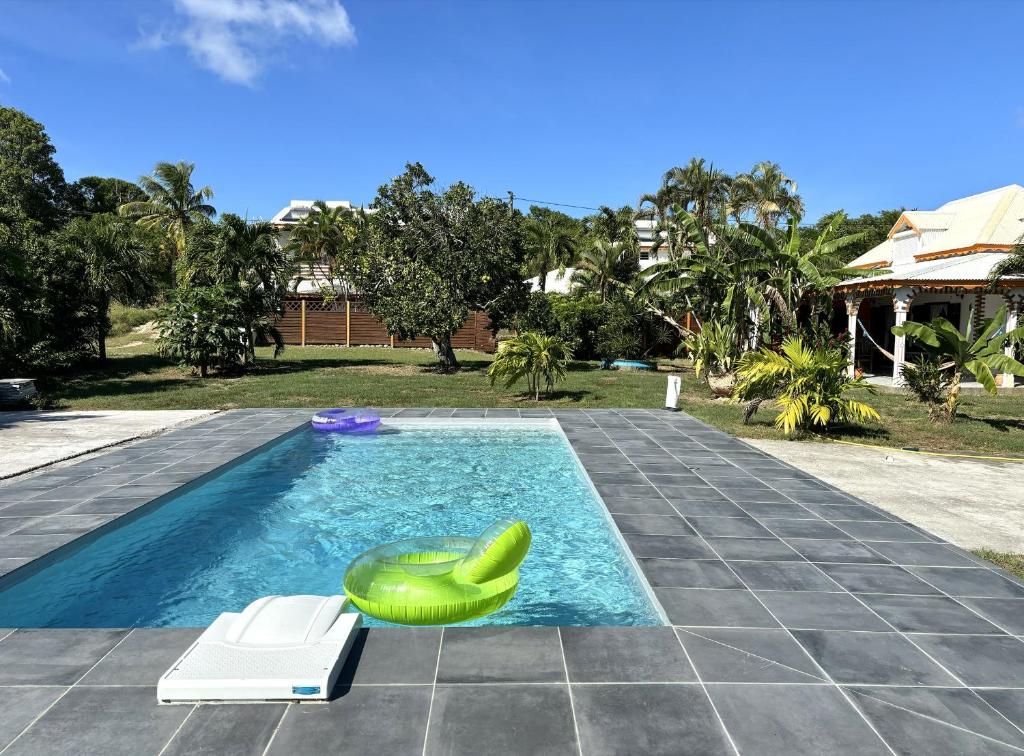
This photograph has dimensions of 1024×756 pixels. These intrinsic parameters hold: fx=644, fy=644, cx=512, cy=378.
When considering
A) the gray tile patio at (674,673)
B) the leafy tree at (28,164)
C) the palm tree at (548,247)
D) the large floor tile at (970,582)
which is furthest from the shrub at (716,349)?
the leafy tree at (28,164)

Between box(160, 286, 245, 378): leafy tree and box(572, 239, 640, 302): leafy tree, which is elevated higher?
box(572, 239, 640, 302): leafy tree

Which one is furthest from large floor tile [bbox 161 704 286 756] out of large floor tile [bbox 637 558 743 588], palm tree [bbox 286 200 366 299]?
palm tree [bbox 286 200 366 299]

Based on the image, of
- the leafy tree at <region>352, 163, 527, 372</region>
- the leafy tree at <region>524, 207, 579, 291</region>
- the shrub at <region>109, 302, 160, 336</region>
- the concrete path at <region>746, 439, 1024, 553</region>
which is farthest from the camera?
the leafy tree at <region>524, 207, 579, 291</region>

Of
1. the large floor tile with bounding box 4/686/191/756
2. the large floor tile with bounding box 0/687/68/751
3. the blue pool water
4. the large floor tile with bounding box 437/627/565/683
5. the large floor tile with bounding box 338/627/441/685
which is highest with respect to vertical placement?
the large floor tile with bounding box 437/627/565/683

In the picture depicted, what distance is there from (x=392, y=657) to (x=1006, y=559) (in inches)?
196

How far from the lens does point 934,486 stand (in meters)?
7.78

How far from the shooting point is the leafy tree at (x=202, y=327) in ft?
61.8

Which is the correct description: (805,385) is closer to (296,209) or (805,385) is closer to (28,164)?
(28,164)

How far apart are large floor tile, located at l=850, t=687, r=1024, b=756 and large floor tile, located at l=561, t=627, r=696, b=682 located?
34.6 inches

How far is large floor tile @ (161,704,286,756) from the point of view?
8.99ft

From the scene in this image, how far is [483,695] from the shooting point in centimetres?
314

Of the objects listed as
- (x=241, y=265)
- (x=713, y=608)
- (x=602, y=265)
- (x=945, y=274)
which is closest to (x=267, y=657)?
(x=713, y=608)

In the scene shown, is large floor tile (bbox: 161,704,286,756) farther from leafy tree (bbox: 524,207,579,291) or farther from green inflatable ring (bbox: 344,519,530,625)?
leafy tree (bbox: 524,207,579,291)

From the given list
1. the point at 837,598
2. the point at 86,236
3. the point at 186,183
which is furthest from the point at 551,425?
the point at 186,183
